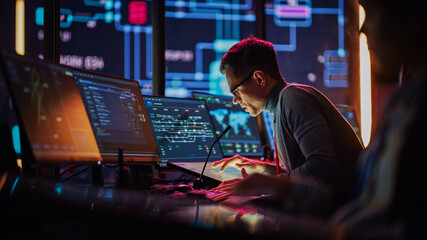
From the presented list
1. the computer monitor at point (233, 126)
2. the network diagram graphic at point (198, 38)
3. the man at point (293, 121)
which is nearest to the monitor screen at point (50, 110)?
the man at point (293, 121)

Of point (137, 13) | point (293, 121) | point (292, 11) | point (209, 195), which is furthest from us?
point (292, 11)

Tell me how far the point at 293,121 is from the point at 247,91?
414mm

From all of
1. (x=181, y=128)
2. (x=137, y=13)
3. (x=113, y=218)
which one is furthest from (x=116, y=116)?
(x=137, y=13)

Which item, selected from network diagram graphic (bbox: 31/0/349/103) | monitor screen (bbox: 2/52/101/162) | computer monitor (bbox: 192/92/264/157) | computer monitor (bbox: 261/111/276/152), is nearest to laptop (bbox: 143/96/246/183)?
computer monitor (bbox: 192/92/264/157)

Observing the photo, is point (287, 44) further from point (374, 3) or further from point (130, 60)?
point (374, 3)

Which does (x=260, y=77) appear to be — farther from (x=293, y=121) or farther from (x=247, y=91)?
(x=293, y=121)

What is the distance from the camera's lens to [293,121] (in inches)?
68.4

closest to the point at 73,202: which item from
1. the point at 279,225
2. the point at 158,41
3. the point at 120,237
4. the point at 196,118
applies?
the point at 120,237

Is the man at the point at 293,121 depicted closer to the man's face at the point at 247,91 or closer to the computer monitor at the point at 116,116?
the man's face at the point at 247,91

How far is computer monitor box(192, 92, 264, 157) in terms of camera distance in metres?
2.87

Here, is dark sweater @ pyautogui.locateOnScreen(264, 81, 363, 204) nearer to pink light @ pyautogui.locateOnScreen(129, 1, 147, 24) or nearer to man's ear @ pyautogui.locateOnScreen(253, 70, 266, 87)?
man's ear @ pyautogui.locateOnScreen(253, 70, 266, 87)

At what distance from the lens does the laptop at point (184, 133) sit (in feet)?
7.13

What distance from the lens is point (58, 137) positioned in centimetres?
139

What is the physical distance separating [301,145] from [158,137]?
31.7 inches
